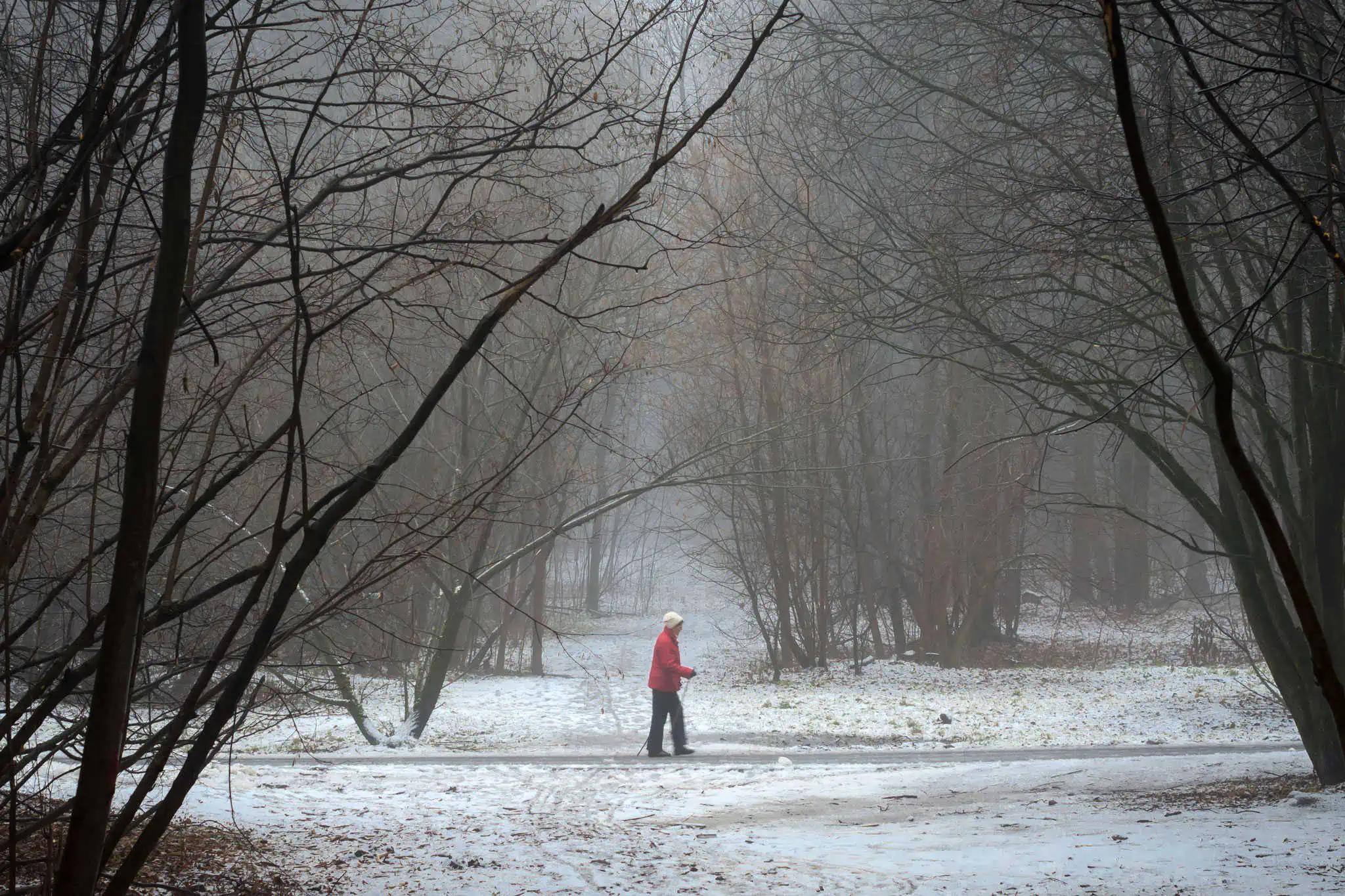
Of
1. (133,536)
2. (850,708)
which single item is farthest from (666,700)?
(133,536)

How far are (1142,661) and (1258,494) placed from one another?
2170 cm

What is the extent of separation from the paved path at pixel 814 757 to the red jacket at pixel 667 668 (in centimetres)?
78

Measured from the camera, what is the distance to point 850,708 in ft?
49.3

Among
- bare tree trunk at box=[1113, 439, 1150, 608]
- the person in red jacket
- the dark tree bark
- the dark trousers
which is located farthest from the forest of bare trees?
bare tree trunk at box=[1113, 439, 1150, 608]

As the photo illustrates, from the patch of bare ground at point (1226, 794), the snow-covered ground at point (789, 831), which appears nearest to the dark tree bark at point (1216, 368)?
the snow-covered ground at point (789, 831)

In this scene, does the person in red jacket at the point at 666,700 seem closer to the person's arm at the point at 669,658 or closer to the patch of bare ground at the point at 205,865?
the person's arm at the point at 669,658

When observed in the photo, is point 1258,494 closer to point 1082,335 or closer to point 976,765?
point 1082,335

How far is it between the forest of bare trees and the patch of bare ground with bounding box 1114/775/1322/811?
1.38ft

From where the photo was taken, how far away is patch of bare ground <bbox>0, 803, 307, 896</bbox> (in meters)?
3.88

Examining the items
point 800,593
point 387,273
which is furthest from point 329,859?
point 800,593

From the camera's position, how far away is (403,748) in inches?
473

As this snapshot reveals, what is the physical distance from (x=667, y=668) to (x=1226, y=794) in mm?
5673

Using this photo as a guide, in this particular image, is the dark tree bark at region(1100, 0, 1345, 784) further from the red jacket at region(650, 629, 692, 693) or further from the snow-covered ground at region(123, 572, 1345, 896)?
the red jacket at region(650, 629, 692, 693)

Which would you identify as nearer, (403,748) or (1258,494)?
(1258,494)
